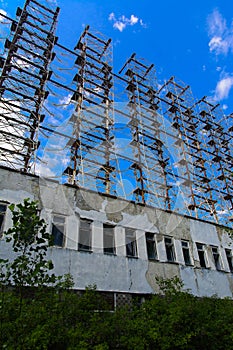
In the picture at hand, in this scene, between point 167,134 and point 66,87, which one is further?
point 167,134

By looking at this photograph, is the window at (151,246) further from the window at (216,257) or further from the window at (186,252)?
the window at (216,257)

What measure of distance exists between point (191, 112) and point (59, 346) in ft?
87.9

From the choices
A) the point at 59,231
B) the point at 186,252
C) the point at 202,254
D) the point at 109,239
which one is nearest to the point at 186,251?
the point at 186,252

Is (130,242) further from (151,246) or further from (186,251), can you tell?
(186,251)

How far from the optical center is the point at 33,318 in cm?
Result: 588

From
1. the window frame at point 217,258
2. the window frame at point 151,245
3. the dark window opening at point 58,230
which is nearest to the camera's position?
the dark window opening at point 58,230

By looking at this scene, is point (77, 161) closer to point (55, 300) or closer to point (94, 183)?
point (94, 183)

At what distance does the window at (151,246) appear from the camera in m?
13.3

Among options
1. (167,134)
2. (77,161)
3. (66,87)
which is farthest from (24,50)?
(167,134)

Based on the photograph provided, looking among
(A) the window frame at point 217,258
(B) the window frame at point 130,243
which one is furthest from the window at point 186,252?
(B) the window frame at point 130,243

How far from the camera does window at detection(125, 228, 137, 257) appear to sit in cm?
1267

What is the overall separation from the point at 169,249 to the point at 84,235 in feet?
16.3

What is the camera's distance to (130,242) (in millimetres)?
12969

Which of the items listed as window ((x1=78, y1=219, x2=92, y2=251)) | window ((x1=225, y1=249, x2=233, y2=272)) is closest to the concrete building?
window ((x1=78, y1=219, x2=92, y2=251))
